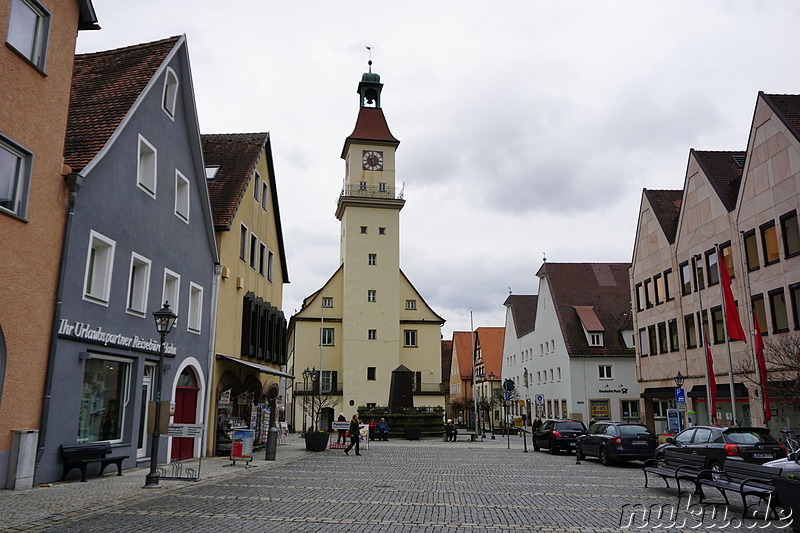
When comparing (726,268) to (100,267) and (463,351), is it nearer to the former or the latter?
(100,267)

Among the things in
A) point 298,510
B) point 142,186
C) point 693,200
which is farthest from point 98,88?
point 693,200

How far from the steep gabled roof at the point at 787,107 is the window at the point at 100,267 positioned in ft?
81.3

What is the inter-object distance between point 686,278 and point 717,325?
13.6 feet

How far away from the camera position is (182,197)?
70.0ft

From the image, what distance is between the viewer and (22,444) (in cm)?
1267

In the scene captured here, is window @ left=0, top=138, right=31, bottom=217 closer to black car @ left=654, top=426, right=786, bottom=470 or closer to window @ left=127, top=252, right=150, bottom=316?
window @ left=127, top=252, right=150, bottom=316

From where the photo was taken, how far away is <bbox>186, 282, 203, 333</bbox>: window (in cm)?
2187

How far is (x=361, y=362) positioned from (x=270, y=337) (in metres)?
24.3

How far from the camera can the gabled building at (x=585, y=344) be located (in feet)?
163

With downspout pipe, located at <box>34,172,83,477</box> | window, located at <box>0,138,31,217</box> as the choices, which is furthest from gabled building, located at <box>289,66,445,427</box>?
window, located at <box>0,138,31,217</box>

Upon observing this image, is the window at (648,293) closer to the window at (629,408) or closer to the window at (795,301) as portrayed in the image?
the window at (629,408)

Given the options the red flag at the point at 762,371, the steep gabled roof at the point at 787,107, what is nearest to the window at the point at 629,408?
the red flag at the point at 762,371

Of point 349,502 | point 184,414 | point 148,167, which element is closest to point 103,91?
point 148,167

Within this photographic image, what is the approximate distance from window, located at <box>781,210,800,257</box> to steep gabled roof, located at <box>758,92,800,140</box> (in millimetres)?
3108
